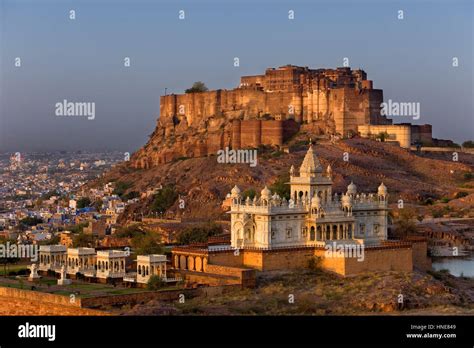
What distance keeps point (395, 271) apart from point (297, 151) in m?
46.9

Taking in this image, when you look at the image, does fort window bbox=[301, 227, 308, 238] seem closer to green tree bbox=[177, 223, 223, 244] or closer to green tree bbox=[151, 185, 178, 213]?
green tree bbox=[177, 223, 223, 244]

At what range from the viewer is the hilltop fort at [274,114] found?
110 m

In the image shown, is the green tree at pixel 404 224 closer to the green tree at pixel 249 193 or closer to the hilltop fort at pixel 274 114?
the green tree at pixel 249 193

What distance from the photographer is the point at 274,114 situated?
379 feet

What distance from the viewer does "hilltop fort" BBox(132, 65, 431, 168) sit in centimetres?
11031

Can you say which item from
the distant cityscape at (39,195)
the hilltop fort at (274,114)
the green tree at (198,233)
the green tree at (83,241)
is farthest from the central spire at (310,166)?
the hilltop fort at (274,114)

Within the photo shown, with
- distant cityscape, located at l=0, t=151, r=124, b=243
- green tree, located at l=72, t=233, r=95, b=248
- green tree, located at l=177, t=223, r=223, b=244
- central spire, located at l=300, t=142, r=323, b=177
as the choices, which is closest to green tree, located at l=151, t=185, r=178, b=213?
distant cityscape, located at l=0, t=151, r=124, b=243

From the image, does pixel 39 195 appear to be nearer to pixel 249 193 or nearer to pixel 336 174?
pixel 336 174

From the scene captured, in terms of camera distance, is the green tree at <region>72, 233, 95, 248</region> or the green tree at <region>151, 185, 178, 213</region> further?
the green tree at <region>151, 185, 178, 213</region>

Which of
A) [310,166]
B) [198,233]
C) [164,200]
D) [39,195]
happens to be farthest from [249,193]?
[39,195]

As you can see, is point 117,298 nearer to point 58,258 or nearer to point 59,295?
point 59,295

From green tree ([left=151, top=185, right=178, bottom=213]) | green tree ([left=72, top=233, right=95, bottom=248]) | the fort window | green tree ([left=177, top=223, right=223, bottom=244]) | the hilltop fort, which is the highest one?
the hilltop fort

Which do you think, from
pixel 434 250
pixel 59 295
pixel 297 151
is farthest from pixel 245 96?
pixel 59 295

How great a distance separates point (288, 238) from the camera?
60000 millimetres
